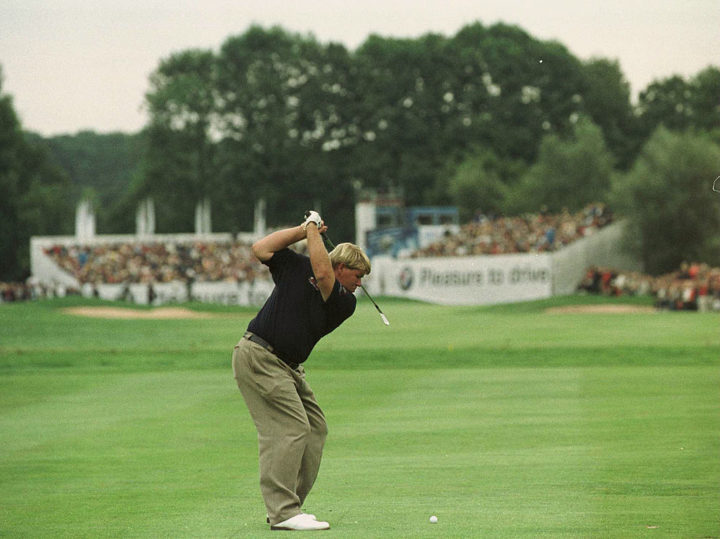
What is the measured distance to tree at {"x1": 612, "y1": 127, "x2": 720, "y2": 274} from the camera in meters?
62.8

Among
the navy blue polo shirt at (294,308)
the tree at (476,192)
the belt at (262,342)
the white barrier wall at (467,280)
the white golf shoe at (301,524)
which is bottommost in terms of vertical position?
the white barrier wall at (467,280)

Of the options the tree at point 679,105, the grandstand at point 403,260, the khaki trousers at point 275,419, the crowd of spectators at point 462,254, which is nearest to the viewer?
the khaki trousers at point 275,419

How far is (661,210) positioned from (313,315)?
184 feet

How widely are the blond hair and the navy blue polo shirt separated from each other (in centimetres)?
17

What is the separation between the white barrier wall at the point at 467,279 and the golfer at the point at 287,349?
158 ft

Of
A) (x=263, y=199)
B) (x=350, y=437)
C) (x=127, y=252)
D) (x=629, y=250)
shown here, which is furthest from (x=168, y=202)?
(x=350, y=437)

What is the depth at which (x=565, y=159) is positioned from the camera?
85.2 m

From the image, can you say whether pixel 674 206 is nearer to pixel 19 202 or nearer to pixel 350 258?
pixel 19 202

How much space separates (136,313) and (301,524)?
145ft

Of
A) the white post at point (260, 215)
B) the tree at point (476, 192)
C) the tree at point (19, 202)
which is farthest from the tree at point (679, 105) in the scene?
the tree at point (19, 202)

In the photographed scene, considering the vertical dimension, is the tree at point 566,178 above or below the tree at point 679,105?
below

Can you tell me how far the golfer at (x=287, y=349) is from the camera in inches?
343

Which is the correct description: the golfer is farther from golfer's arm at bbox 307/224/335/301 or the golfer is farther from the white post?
the white post

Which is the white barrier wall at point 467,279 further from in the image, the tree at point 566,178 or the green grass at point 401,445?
the green grass at point 401,445
